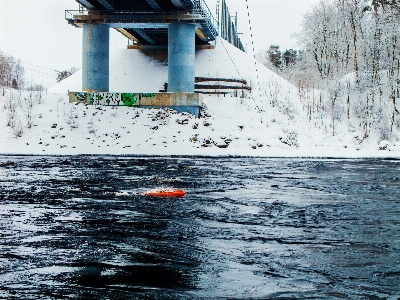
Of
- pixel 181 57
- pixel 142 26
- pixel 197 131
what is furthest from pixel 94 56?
pixel 197 131

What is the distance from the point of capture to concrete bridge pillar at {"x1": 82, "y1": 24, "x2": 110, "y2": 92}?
42594 millimetres

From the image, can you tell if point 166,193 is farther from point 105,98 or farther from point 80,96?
point 80,96

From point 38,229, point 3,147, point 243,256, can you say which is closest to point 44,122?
point 3,147

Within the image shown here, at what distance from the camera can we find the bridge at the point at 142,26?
40.9 metres

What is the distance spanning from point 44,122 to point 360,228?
99.0 ft

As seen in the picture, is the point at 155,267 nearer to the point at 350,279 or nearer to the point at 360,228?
the point at 350,279

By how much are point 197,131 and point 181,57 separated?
8.83m

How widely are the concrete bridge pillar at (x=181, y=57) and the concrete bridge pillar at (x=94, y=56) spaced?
221 inches

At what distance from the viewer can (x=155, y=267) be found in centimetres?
558

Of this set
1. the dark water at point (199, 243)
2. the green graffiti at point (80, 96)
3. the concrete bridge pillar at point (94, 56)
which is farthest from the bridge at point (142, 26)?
the dark water at point (199, 243)

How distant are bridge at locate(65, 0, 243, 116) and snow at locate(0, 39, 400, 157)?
10.7ft

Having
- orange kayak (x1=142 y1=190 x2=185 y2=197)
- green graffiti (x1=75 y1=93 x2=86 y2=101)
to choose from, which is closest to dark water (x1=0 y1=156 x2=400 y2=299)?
orange kayak (x1=142 y1=190 x2=185 y2=197)

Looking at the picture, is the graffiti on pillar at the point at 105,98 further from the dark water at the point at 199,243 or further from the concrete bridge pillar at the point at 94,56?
the dark water at the point at 199,243

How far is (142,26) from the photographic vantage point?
42.0m
